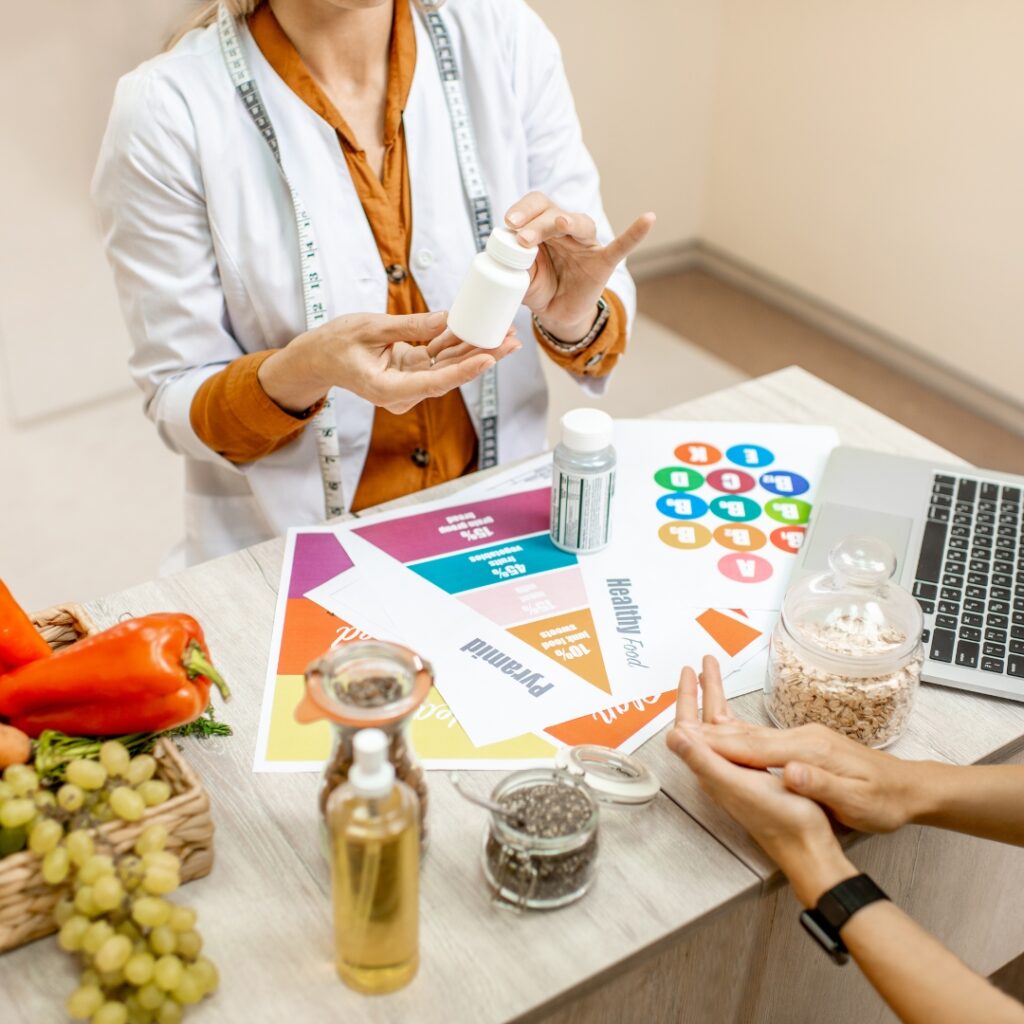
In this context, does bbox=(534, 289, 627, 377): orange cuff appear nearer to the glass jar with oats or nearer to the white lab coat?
the white lab coat

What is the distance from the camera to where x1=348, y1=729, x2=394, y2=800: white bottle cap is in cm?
79

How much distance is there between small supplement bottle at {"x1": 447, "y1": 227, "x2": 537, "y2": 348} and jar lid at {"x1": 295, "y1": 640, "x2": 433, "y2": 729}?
424 mm

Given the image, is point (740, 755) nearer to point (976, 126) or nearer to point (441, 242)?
point (441, 242)

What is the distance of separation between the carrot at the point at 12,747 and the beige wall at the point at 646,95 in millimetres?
2707

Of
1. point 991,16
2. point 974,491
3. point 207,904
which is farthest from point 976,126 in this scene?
point 207,904

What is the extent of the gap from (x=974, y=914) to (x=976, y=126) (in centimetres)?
223

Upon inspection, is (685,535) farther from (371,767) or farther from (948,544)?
(371,767)

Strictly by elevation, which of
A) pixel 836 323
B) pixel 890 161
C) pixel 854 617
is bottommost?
pixel 836 323

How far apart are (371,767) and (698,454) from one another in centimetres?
85

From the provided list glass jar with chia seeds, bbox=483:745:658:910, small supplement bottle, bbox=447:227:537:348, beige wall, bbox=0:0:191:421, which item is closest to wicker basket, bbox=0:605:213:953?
glass jar with chia seeds, bbox=483:745:658:910

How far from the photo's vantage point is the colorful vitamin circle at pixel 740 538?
4.54ft

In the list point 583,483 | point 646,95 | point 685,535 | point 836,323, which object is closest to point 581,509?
point 583,483

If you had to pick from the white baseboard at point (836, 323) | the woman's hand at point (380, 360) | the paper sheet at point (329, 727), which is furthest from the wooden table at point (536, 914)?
the white baseboard at point (836, 323)

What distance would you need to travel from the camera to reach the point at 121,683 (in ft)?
3.19
